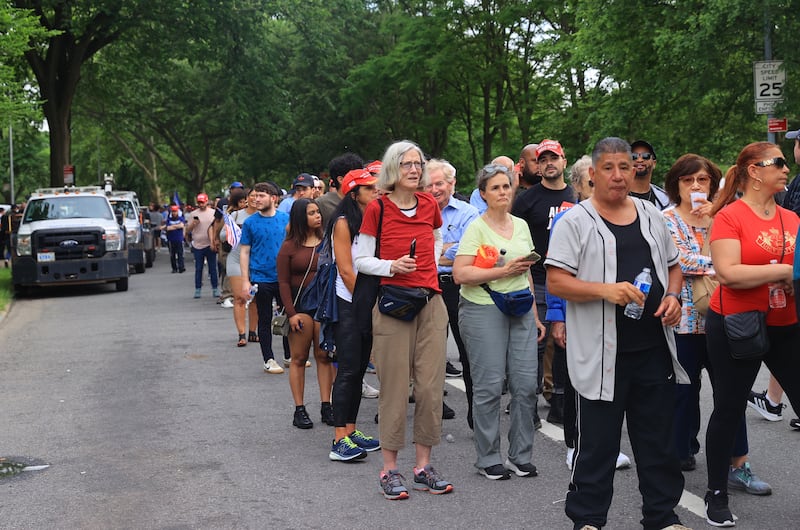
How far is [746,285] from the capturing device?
16.6 feet

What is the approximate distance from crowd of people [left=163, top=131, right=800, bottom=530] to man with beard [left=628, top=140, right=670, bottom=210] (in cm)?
1

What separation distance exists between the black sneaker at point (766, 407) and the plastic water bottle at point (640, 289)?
145 inches

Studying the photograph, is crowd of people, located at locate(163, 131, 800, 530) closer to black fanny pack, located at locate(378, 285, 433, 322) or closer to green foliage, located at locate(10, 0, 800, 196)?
black fanny pack, located at locate(378, 285, 433, 322)

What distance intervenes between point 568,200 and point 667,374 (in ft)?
9.74

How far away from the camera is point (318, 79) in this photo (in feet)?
148

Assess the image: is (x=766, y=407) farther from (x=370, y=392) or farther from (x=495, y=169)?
(x=370, y=392)

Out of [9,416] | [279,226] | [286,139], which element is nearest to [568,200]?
[279,226]

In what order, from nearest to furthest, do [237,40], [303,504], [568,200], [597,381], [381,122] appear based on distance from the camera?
[597,381], [303,504], [568,200], [237,40], [381,122]

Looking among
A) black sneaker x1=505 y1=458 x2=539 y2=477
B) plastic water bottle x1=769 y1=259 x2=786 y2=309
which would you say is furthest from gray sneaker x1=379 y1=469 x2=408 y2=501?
plastic water bottle x1=769 y1=259 x2=786 y2=309

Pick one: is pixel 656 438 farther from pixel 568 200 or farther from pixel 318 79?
pixel 318 79

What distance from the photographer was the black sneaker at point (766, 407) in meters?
7.91

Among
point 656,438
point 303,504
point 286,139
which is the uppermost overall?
point 286,139

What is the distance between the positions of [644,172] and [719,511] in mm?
2364

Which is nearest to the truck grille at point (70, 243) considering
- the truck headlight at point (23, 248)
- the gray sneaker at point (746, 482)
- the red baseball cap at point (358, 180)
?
the truck headlight at point (23, 248)
